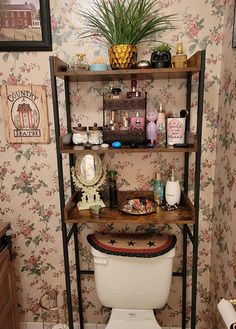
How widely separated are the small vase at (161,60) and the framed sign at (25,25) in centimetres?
59

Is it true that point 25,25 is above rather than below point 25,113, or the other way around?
above

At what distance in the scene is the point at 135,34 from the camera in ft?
4.37

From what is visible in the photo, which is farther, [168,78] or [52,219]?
[52,219]

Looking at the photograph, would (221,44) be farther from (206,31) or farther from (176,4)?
(176,4)

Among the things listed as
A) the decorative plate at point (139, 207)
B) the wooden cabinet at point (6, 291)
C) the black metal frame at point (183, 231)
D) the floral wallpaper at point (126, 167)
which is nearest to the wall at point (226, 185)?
the floral wallpaper at point (126, 167)

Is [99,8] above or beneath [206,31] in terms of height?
above

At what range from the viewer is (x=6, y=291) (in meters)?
1.52

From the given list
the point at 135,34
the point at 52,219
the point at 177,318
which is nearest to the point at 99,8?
the point at 135,34

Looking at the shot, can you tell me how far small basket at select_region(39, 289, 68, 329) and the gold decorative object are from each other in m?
1.45

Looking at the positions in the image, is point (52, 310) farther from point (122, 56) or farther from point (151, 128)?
point (122, 56)

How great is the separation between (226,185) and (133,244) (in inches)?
22.8

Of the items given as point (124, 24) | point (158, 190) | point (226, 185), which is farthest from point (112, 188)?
point (124, 24)

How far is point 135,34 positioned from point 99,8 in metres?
0.28

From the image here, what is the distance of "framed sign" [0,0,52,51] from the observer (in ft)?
4.81
